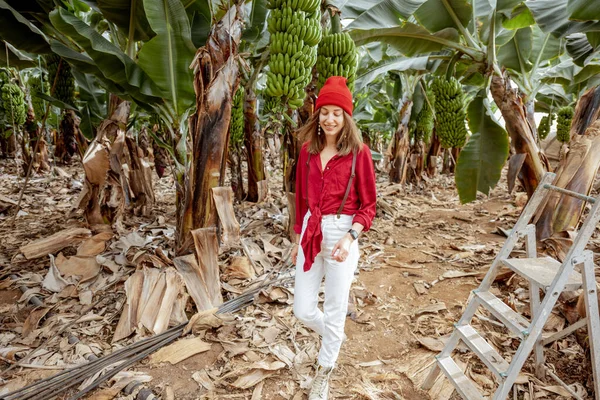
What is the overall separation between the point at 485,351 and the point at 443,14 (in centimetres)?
272

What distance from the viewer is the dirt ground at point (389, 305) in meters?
1.83

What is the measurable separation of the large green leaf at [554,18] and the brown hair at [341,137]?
2103 millimetres

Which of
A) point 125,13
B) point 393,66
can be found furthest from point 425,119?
point 125,13

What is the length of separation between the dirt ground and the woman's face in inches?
50.9

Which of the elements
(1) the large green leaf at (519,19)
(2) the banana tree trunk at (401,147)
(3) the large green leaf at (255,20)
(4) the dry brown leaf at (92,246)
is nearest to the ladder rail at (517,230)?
(1) the large green leaf at (519,19)

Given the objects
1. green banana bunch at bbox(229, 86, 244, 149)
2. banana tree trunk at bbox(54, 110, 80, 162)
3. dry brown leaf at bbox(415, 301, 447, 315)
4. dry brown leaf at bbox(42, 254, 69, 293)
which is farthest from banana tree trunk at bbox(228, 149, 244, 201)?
banana tree trunk at bbox(54, 110, 80, 162)

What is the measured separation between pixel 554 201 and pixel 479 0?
71.4 inches

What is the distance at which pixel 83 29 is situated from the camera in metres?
2.36

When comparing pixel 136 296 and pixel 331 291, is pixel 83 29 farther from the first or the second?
pixel 331 291

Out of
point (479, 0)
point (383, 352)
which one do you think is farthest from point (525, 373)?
point (479, 0)

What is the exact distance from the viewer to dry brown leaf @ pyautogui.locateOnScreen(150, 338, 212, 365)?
1950 mm

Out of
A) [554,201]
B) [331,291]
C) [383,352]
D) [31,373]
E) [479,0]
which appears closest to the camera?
[331,291]

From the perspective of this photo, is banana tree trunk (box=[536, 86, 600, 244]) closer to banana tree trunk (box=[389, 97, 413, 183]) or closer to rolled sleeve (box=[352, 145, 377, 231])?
rolled sleeve (box=[352, 145, 377, 231])

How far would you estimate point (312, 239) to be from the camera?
1.63 metres
